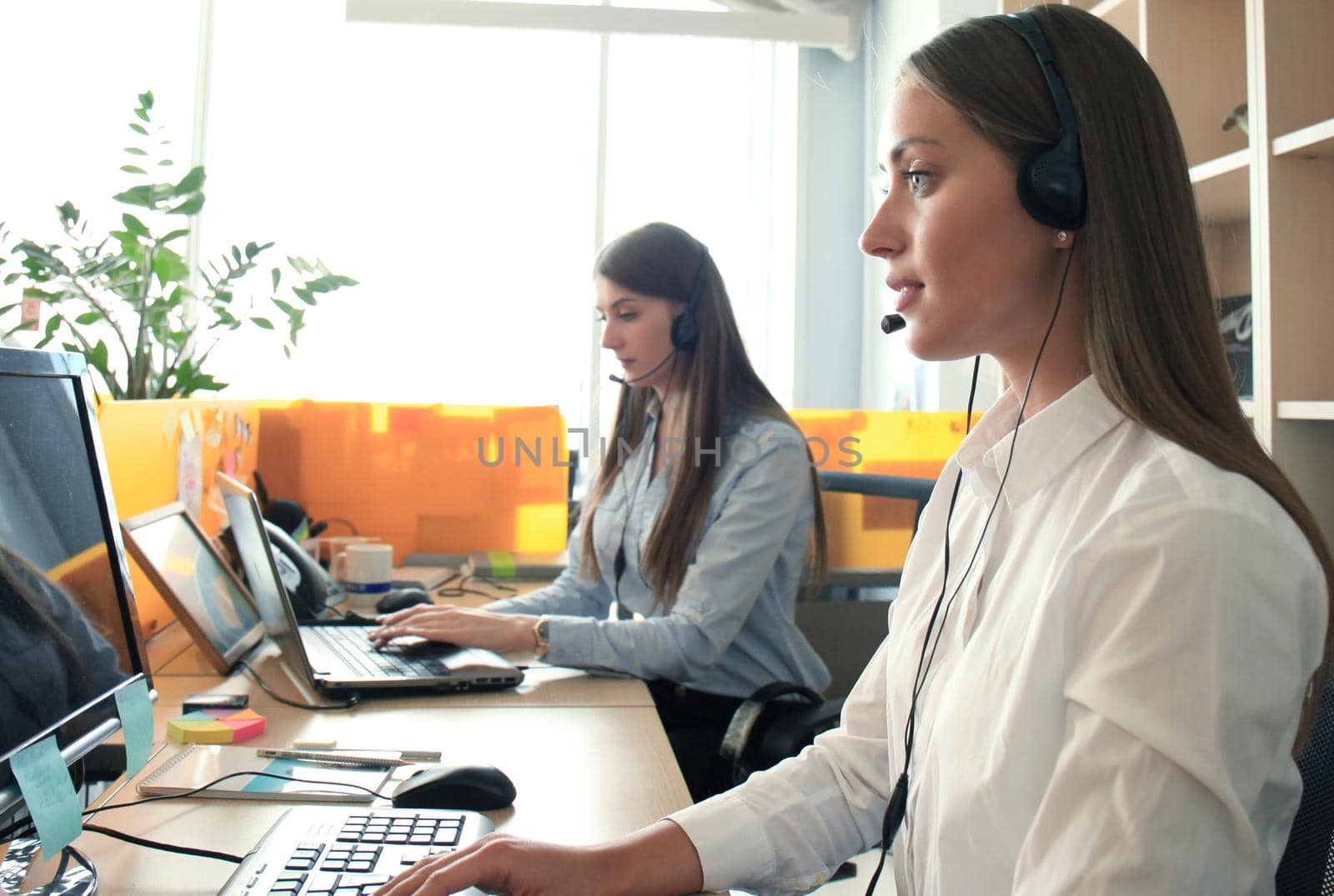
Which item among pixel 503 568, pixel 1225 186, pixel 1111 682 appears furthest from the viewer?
pixel 503 568

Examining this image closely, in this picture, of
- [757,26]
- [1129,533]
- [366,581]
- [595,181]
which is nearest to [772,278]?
[595,181]

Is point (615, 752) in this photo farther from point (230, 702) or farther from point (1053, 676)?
point (1053, 676)

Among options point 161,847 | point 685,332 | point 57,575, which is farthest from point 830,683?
point 57,575

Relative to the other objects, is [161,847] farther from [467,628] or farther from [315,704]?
[467,628]

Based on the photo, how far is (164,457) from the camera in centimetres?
167

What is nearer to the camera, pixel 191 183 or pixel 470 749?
pixel 470 749

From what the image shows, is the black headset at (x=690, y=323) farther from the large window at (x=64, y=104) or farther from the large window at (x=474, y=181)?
the large window at (x=474, y=181)

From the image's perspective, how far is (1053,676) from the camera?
2.11 feet

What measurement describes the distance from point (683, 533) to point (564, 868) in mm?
986

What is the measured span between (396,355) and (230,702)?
2.71 m

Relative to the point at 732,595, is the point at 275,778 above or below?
below

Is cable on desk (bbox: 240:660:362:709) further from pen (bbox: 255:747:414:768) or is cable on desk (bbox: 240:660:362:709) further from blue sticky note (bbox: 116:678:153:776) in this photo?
blue sticky note (bbox: 116:678:153:776)

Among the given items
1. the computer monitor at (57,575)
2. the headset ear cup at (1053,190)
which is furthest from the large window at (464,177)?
the headset ear cup at (1053,190)

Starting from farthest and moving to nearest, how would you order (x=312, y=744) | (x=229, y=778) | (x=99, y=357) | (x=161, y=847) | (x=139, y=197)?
(x=139, y=197) < (x=99, y=357) < (x=312, y=744) < (x=229, y=778) < (x=161, y=847)
